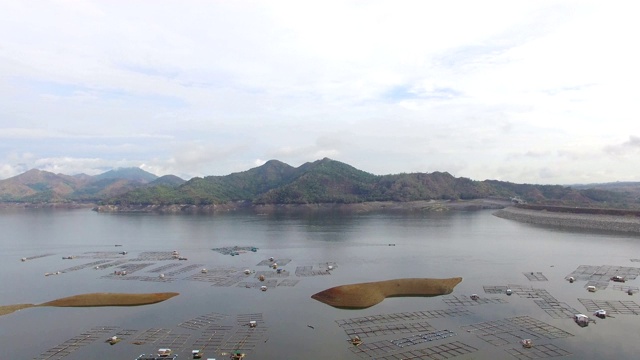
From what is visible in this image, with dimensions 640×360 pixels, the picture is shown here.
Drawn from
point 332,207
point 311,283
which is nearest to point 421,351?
point 311,283

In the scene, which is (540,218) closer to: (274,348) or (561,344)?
(561,344)

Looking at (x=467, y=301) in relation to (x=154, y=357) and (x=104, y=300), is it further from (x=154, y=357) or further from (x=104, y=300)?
(x=104, y=300)

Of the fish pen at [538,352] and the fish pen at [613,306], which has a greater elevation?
the fish pen at [613,306]

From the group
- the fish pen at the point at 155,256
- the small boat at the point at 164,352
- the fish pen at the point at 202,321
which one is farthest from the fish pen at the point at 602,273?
the fish pen at the point at 155,256

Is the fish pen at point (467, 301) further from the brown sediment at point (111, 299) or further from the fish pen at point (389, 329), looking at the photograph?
the brown sediment at point (111, 299)

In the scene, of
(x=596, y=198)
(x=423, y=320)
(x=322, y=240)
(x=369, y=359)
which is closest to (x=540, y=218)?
(x=322, y=240)

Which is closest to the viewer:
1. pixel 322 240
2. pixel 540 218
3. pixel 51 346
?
pixel 51 346

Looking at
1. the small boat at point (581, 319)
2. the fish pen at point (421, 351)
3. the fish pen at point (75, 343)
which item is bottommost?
the fish pen at point (75, 343)
